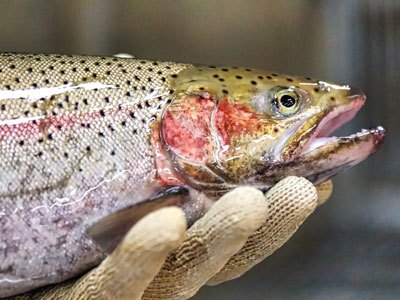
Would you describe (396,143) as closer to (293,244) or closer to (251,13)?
(293,244)

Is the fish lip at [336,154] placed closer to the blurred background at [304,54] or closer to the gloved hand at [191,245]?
the gloved hand at [191,245]

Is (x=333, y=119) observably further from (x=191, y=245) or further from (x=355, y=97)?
Answer: (x=191, y=245)

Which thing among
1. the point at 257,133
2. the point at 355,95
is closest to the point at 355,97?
the point at 355,95

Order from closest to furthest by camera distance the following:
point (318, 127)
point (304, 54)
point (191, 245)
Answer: point (191, 245) < point (318, 127) < point (304, 54)

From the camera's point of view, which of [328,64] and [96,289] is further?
[328,64]

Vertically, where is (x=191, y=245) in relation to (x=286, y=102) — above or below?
below

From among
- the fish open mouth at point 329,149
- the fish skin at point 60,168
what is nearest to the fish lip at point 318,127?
the fish open mouth at point 329,149

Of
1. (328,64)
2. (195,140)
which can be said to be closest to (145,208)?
(195,140)
